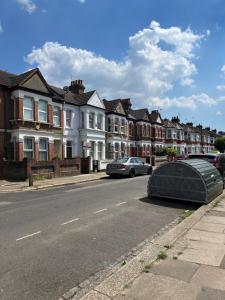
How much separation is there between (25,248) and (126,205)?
18.5ft

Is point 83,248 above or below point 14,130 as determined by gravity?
below

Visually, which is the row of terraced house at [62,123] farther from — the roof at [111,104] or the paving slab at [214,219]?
the paving slab at [214,219]

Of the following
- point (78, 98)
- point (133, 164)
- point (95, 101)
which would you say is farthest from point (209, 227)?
point (78, 98)

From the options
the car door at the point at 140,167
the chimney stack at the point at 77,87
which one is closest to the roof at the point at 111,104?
the chimney stack at the point at 77,87

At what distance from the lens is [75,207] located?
1124 centimetres

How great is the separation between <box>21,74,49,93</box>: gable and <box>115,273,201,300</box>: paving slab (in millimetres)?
21103

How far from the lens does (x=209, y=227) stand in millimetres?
7824

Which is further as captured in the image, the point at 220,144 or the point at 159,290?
the point at 220,144

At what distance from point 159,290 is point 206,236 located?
119 inches

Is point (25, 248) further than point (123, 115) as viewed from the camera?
No

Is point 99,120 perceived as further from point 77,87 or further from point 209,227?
point 209,227

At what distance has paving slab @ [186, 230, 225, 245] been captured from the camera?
6.72 meters

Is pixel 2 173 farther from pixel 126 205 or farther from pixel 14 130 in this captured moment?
pixel 126 205

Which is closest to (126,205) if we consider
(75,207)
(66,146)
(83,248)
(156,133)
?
(75,207)
